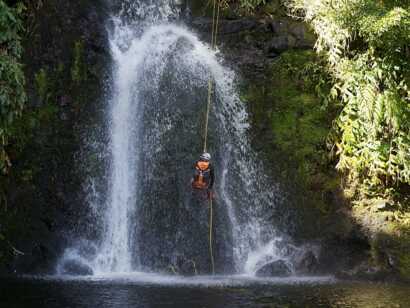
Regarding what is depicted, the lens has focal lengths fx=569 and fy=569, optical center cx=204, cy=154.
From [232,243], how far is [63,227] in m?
3.09

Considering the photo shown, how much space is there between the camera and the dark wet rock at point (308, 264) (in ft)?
33.0

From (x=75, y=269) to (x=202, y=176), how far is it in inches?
105

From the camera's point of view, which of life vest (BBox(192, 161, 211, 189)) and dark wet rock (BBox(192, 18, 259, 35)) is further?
dark wet rock (BBox(192, 18, 259, 35))

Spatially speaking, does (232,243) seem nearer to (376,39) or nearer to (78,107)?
(78,107)

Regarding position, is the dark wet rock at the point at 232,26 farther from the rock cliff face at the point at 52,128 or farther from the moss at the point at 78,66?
the moss at the point at 78,66

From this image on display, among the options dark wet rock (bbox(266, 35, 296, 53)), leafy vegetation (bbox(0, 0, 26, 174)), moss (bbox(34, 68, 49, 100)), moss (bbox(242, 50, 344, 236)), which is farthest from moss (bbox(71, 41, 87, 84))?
leafy vegetation (bbox(0, 0, 26, 174))

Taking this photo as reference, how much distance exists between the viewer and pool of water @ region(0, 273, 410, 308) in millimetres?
7043

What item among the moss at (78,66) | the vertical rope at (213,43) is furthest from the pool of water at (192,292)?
the moss at (78,66)

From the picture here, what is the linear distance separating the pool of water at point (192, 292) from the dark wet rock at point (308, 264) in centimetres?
72

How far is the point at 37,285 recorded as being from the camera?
26.8 feet

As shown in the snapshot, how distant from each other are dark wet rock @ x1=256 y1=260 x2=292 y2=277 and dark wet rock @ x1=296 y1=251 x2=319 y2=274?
0.22 metres

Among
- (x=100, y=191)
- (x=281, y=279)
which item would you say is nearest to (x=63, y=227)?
(x=100, y=191)

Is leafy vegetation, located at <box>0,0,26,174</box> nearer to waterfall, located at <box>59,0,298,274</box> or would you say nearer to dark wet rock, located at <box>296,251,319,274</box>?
waterfall, located at <box>59,0,298,274</box>

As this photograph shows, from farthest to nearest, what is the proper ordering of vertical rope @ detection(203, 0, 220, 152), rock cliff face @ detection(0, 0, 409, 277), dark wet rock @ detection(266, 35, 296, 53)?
dark wet rock @ detection(266, 35, 296, 53)
vertical rope @ detection(203, 0, 220, 152)
rock cliff face @ detection(0, 0, 409, 277)
